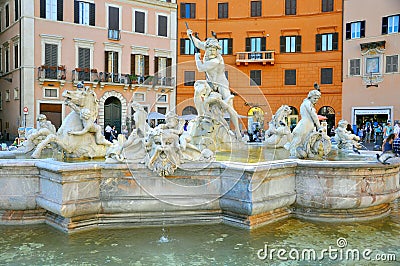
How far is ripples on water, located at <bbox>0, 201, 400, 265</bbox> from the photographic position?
3992 mm

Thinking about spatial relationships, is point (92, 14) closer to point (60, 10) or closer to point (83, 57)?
point (60, 10)

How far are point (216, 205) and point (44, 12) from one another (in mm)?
23363

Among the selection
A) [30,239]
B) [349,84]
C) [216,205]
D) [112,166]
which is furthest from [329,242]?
[349,84]

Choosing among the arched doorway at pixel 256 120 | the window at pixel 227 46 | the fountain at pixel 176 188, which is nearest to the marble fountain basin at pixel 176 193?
the fountain at pixel 176 188

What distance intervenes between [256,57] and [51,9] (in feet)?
45.6

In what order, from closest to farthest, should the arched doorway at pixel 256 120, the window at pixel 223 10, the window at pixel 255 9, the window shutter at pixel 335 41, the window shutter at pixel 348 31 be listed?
the arched doorway at pixel 256 120 → the window shutter at pixel 348 31 → the window shutter at pixel 335 41 → the window at pixel 255 9 → the window at pixel 223 10

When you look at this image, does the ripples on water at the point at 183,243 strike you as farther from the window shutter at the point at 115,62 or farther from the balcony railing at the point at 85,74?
the window shutter at the point at 115,62

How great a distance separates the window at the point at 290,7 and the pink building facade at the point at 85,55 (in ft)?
26.7

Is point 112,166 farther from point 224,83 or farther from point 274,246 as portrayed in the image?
point 224,83

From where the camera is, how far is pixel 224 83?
7.96 meters

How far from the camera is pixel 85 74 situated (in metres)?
26.3

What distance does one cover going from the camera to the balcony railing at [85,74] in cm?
2595

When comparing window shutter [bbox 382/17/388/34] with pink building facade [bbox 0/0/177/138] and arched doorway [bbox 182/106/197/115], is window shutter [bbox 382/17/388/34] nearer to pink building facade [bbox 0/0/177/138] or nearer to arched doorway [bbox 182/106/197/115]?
pink building facade [bbox 0/0/177/138]

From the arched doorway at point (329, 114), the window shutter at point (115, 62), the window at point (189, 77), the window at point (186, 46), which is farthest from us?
the window at point (186, 46)
